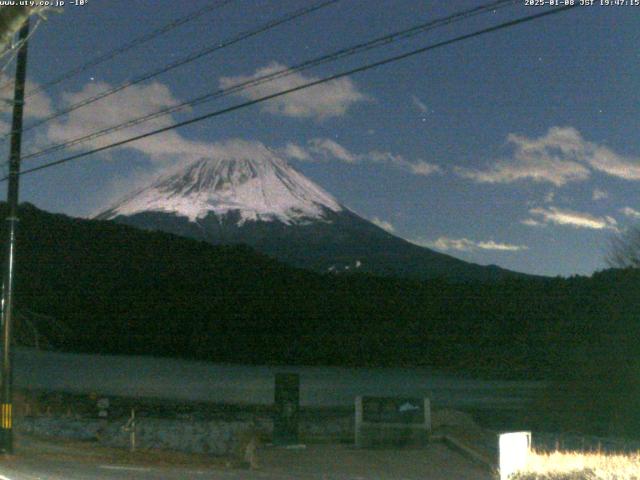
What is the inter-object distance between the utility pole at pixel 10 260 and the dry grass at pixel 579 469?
9.40m

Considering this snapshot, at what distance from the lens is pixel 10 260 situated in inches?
631

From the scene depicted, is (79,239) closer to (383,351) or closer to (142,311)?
(142,311)

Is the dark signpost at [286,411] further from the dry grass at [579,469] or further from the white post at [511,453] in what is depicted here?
the white post at [511,453]

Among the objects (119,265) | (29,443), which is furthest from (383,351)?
(29,443)

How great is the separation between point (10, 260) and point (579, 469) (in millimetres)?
10746

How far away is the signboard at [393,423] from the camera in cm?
1769

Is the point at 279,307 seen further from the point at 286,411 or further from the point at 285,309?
the point at 286,411

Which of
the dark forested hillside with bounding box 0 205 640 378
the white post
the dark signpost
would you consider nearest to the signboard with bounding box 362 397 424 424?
the dark signpost

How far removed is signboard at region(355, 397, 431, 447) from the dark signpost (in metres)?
1.30

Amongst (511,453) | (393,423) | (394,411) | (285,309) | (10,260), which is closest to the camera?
(511,453)

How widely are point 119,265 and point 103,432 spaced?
32464 millimetres

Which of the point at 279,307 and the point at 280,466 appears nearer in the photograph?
the point at 280,466

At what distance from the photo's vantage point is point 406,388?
3447 cm

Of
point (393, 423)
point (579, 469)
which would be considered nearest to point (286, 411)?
point (393, 423)
